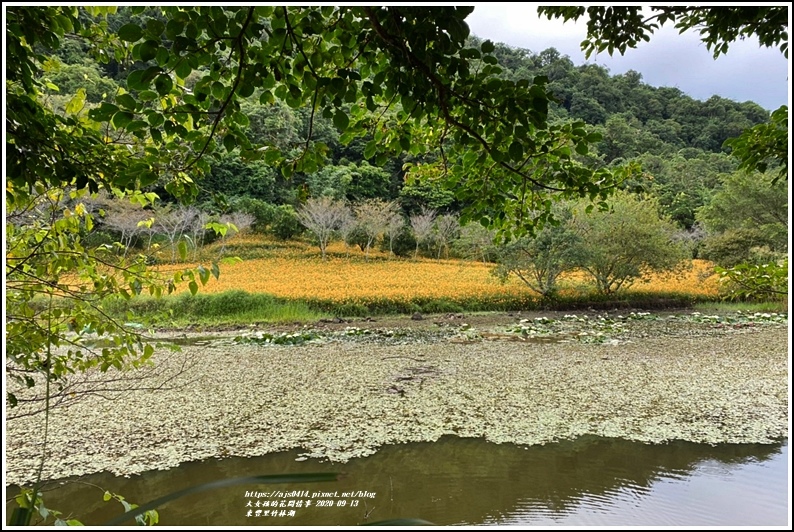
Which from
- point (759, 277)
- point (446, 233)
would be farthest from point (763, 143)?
point (446, 233)

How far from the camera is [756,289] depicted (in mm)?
1462

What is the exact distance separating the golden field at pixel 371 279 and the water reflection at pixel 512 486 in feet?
21.4

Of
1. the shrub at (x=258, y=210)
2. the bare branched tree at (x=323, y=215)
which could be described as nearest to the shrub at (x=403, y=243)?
the bare branched tree at (x=323, y=215)

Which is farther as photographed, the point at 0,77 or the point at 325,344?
the point at 325,344

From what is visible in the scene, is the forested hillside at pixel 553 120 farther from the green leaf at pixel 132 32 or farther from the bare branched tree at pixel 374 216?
the bare branched tree at pixel 374 216

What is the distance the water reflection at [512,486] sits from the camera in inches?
73.4

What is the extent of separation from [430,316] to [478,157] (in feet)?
25.2

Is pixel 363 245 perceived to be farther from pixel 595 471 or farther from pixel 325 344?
pixel 595 471

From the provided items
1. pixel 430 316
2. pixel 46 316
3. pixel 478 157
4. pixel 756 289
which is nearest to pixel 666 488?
pixel 756 289

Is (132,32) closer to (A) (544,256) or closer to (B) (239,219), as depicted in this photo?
(A) (544,256)

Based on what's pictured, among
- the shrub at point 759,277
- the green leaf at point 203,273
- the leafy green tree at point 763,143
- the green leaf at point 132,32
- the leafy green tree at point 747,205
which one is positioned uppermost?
the leafy green tree at point 747,205

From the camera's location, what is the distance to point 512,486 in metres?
2.13

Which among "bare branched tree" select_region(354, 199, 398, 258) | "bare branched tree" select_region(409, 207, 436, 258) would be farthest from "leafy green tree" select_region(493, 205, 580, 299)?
"bare branched tree" select_region(354, 199, 398, 258)

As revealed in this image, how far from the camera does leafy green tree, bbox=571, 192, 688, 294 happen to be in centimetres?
895
